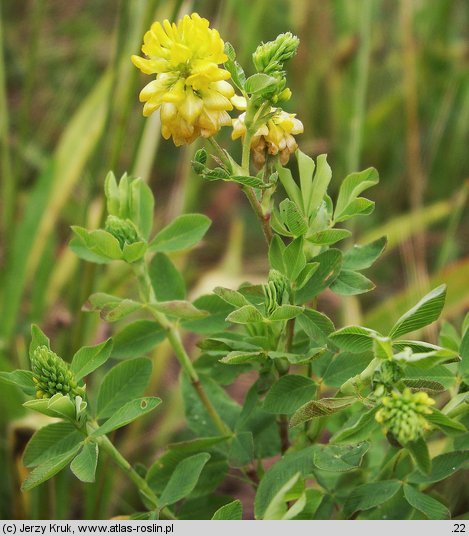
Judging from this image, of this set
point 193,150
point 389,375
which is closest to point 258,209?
point 389,375

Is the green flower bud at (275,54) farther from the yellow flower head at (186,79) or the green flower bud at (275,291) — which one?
the green flower bud at (275,291)

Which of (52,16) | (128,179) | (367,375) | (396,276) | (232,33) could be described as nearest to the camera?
(367,375)

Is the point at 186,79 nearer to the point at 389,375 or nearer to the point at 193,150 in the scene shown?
the point at 389,375

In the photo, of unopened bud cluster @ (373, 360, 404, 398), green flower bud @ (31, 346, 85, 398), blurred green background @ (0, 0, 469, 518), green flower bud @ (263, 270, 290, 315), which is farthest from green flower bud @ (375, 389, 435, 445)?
blurred green background @ (0, 0, 469, 518)

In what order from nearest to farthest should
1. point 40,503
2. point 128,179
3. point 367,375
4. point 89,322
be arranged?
point 367,375
point 128,179
point 40,503
point 89,322

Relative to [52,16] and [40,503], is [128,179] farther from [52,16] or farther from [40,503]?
[52,16]

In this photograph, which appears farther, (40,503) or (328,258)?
(40,503)

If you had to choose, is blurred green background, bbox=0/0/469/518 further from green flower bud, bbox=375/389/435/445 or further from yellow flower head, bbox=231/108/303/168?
green flower bud, bbox=375/389/435/445

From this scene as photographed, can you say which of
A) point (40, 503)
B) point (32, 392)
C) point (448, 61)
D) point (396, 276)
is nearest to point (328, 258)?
point (32, 392)
